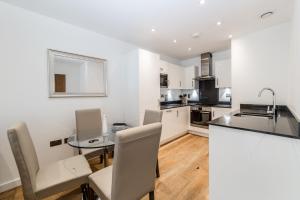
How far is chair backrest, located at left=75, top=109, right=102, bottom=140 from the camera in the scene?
2.16 meters

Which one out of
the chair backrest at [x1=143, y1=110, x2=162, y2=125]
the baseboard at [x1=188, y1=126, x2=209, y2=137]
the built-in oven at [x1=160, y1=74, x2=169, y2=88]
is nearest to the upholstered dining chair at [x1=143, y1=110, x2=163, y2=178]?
the chair backrest at [x1=143, y1=110, x2=162, y2=125]

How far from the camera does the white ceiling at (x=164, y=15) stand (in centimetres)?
191

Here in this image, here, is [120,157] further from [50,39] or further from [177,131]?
[177,131]

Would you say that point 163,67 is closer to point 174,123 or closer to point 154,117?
point 174,123

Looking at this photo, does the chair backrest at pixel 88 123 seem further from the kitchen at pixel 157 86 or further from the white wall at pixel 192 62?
the white wall at pixel 192 62

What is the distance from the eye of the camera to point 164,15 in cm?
218

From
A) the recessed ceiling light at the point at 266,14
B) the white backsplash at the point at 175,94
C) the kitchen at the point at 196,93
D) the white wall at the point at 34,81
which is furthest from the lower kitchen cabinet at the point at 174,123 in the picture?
the recessed ceiling light at the point at 266,14

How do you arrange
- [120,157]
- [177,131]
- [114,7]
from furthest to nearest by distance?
[177,131], [114,7], [120,157]

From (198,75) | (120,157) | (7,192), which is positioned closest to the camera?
(120,157)

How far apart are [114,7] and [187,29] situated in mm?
1385

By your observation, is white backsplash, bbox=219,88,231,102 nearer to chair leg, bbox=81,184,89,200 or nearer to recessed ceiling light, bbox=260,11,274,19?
recessed ceiling light, bbox=260,11,274,19

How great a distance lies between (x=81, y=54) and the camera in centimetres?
259

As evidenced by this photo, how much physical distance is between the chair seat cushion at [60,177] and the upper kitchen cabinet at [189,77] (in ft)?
12.2

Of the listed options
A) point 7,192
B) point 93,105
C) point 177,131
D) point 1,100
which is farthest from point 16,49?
point 177,131
